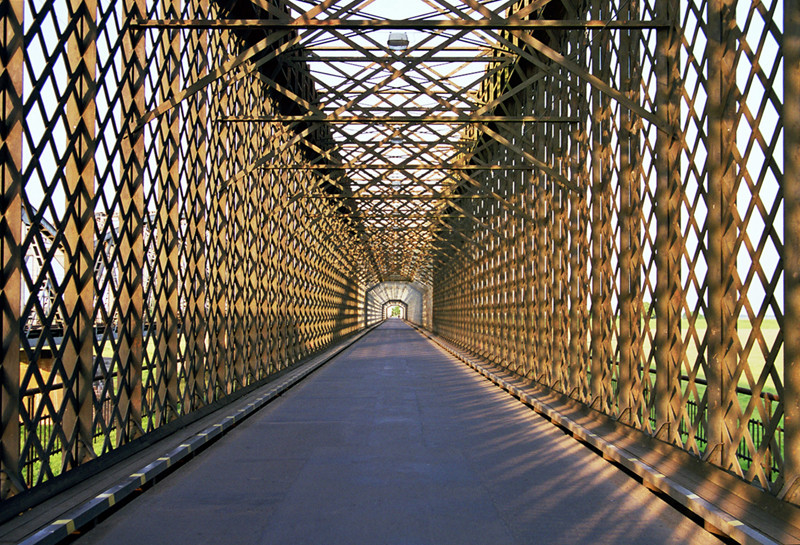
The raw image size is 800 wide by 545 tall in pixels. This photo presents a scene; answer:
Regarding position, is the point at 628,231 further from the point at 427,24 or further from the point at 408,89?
the point at 408,89

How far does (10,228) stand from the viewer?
6449 mm

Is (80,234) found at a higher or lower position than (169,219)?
lower

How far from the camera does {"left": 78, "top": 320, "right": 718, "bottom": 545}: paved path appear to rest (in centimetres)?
610

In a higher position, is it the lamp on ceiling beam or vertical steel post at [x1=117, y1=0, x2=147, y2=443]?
the lamp on ceiling beam

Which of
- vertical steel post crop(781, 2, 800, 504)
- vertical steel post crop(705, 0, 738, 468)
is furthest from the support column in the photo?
vertical steel post crop(781, 2, 800, 504)

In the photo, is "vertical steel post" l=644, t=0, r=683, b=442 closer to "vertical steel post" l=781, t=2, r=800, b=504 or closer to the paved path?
the paved path

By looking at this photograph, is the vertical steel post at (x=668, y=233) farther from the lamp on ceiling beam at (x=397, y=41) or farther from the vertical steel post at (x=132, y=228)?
the lamp on ceiling beam at (x=397, y=41)

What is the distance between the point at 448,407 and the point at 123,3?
28.7 feet

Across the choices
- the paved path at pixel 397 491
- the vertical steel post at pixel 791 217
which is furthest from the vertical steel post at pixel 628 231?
the vertical steel post at pixel 791 217

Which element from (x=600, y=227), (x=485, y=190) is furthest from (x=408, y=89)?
(x=600, y=227)

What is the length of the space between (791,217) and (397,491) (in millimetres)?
4197

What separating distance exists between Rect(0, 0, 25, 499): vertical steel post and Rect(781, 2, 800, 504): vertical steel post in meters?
6.10

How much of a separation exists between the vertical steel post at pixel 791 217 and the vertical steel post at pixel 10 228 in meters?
6.10

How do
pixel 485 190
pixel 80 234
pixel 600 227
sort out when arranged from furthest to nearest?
pixel 485 190 → pixel 600 227 → pixel 80 234
